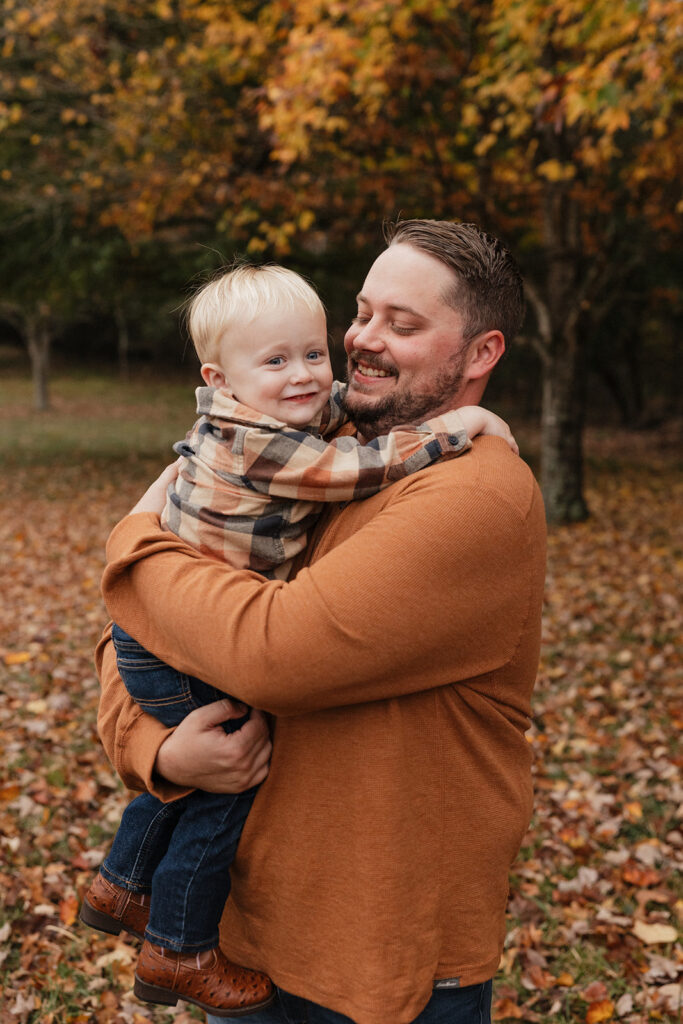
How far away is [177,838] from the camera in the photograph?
199 centimetres

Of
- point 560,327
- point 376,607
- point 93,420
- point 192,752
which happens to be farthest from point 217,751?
point 93,420

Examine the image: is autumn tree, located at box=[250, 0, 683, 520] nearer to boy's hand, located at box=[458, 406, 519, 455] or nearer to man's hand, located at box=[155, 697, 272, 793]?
boy's hand, located at box=[458, 406, 519, 455]

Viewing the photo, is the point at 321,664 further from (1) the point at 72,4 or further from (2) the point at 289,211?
(1) the point at 72,4

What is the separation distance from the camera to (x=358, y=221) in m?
11.4

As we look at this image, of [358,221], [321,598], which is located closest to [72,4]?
[358,221]

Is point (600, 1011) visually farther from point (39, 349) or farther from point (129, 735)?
point (39, 349)

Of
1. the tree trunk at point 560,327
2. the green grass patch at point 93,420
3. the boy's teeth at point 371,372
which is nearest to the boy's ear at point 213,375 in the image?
the boy's teeth at point 371,372

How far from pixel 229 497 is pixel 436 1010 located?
3.78 feet

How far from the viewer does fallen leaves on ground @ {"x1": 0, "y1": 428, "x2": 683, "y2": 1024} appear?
3.53 meters

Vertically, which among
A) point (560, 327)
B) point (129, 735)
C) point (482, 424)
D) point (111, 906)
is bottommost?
point (560, 327)

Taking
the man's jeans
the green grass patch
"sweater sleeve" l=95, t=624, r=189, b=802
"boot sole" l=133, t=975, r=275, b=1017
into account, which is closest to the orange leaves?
the man's jeans

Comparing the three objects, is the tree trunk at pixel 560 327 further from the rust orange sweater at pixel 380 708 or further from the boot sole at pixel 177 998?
the boot sole at pixel 177 998

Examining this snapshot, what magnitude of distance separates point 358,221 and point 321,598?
10.6 m

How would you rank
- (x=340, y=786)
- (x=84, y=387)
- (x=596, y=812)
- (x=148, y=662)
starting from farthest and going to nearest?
(x=84, y=387) < (x=596, y=812) < (x=148, y=662) < (x=340, y=786)
